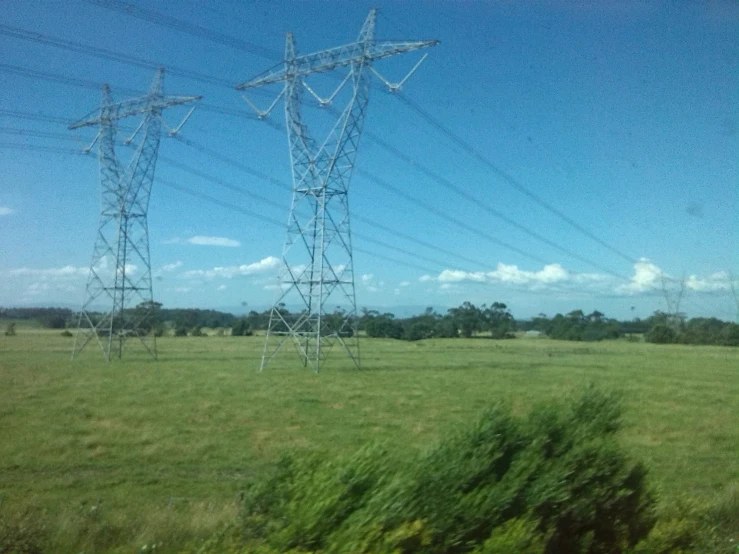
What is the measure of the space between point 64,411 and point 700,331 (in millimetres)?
29721

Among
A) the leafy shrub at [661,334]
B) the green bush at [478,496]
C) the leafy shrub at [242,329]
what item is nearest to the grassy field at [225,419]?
the green bush at [478,496]

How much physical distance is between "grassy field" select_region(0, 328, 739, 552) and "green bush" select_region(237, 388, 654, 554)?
0.74 m

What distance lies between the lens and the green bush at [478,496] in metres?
6.17

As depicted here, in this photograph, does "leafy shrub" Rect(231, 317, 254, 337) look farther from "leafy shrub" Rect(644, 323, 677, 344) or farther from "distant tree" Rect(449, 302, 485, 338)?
"leafy shrub" Rect(644, 323, 677, 344)

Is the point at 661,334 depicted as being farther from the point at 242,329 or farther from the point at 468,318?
the point at 242,329

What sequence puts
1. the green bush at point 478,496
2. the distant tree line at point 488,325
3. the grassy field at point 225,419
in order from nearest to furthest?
the green bush at point 478,496, the grassy field at point 225,419, the distant tree line at point 488,325

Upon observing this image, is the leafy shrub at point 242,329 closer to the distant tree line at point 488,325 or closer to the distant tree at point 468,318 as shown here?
the distant tree line at point 488,325

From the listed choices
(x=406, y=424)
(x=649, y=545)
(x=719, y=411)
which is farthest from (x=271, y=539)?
(x=719, y=411)

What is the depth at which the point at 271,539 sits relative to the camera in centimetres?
605

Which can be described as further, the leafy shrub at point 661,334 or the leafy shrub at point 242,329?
the leafy shrub at point 661,334

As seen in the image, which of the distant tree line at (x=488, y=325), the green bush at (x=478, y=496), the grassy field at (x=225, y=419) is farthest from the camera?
the distant tree line at (x=488, y=325)

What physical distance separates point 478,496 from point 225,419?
9.33m

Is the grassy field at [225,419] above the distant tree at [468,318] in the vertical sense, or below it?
below

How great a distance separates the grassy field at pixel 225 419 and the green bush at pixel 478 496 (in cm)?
74
